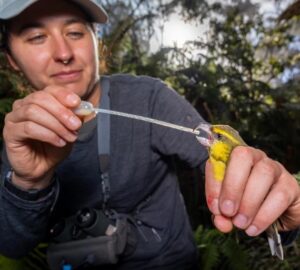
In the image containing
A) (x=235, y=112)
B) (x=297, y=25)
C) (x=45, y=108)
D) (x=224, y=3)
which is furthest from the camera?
(x=224, y=3)

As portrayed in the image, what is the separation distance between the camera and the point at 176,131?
6.46ft

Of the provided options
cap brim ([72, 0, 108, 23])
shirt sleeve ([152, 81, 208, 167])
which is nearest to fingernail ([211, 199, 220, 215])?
shirt sleeve ([152, 81, 208, 167])

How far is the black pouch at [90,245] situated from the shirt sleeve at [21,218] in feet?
0.72

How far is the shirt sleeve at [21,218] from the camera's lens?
145 cm

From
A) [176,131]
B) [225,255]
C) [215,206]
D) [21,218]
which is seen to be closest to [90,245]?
[21,218]

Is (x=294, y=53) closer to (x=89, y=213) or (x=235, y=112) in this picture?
(x=235, y=112)

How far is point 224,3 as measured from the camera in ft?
34.1

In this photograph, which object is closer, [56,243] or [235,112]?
[56,243]

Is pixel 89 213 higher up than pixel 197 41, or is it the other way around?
pixel 197 41

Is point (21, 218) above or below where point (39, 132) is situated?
below

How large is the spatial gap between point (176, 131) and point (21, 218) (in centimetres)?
86

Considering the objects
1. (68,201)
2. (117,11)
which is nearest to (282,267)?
(68,201)

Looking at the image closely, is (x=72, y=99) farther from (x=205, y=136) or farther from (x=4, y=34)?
(x=4, y=34)

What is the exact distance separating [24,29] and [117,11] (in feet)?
27.9
